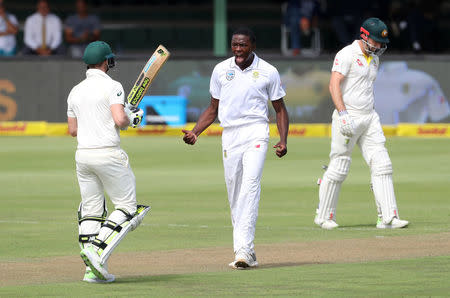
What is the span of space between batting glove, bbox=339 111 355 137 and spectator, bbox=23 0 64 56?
1710 cm

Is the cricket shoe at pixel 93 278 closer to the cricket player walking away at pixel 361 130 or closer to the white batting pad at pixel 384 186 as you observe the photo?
the cricket player walking away at pixel 361 130

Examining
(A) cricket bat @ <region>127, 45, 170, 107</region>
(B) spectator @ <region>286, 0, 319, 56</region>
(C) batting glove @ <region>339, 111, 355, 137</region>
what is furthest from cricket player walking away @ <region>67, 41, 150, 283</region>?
(B) spectator @ <region>286, 0, 319, 56</region>

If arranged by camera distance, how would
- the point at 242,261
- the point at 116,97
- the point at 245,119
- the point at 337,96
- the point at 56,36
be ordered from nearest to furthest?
the point at 116,97
the point at 242,261
the point at 245,119
the point at 337,96
the point at 56,36

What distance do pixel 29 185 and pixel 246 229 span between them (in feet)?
26.2

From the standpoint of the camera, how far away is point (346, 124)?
1183 cm

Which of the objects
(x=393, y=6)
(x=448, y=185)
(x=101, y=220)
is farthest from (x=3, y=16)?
(x=101, y=220)

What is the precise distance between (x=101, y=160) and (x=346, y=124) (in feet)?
12.5

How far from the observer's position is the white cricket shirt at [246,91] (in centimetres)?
979

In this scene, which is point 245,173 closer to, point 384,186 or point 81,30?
point 384,186

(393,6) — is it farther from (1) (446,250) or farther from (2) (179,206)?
(1) (446,250)

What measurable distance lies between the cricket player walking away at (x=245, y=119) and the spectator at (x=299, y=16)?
18975 mm

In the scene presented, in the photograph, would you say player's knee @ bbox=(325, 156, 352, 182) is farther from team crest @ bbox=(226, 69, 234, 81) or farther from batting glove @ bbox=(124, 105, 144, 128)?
batting glove @ bbox=(124, 105, 144, 128)

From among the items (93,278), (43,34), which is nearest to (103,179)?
(93,278)

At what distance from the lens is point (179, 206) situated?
47.3 ft
